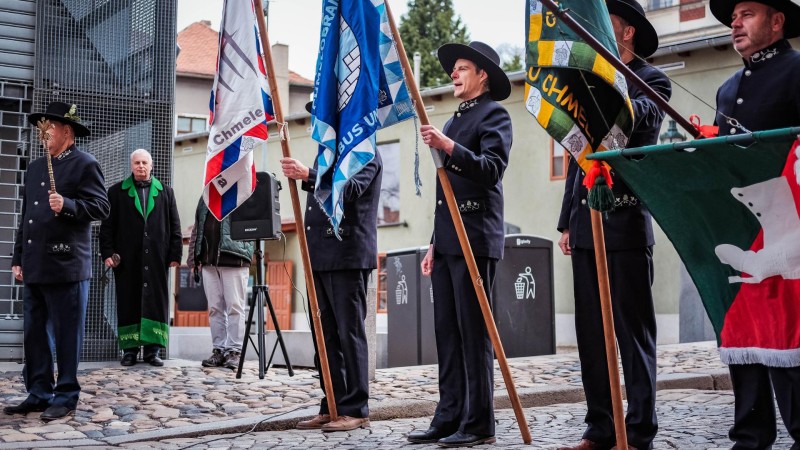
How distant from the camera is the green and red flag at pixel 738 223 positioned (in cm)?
450

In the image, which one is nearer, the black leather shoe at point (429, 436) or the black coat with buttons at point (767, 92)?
the black coat with buttons at point (767, 92)

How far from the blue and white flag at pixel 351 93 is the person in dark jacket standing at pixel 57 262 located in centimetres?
220

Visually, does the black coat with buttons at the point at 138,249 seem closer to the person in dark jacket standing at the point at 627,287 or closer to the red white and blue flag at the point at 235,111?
the red white and blue flag at the point at 235,111

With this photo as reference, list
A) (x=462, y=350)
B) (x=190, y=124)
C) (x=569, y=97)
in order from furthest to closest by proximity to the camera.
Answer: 1. (x=190, y=124)
2. (x=462, y=350)
3. (x=569, y=97)

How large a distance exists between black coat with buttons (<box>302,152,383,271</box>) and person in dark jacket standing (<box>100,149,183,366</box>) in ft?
14.9

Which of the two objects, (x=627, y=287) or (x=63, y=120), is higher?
(x=63, y=120)

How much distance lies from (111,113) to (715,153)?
31.7 feet

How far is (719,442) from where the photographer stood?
6230mm

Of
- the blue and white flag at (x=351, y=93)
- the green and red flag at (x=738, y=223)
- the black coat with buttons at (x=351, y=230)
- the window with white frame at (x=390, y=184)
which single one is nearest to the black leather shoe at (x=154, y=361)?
the black coat with buttons at (x=351, y=230)

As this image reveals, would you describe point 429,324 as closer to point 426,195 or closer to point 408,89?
point 408,89

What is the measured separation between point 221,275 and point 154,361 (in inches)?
47.9

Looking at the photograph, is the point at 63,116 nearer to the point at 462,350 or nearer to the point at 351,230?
the point at 351,230

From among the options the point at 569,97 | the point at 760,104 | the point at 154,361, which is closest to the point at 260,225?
the point at 154,361

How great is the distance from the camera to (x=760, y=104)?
199 inches
